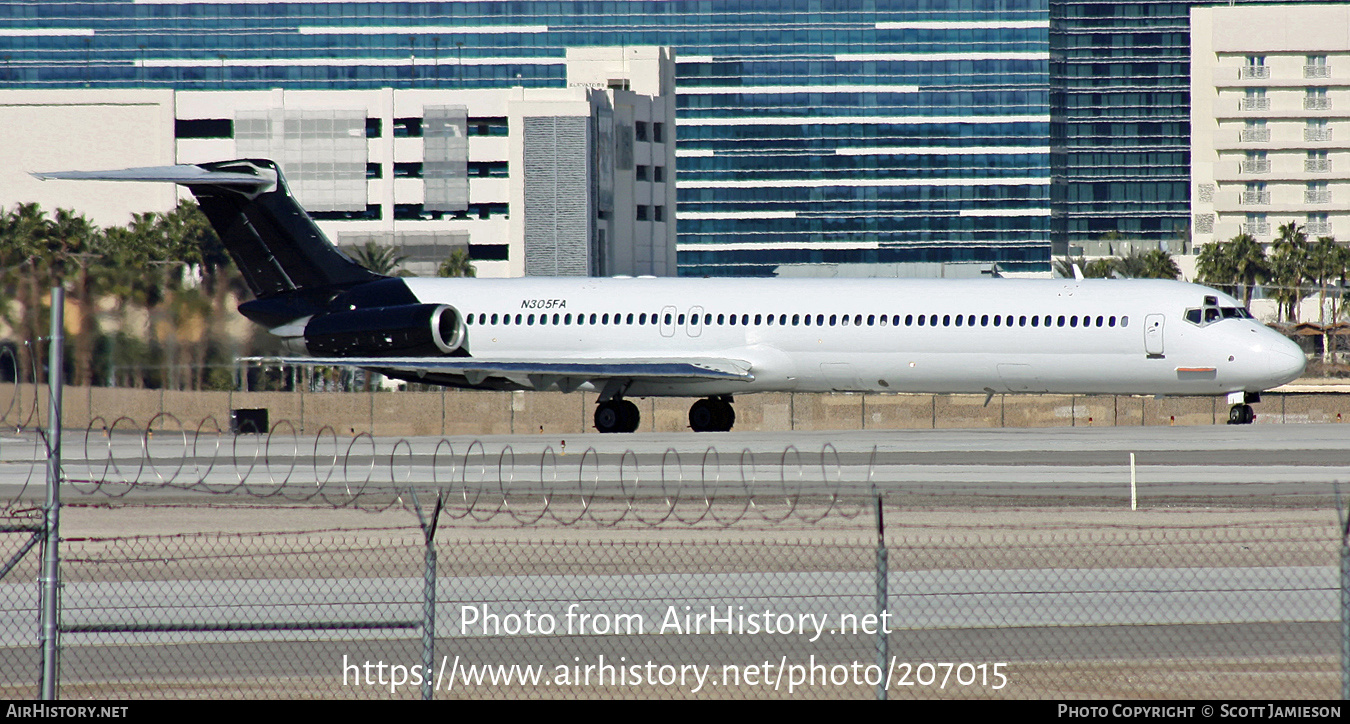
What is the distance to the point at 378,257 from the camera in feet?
326

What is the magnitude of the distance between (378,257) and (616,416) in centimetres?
6284

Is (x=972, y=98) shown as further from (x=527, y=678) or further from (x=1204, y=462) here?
(x=527, y=678)

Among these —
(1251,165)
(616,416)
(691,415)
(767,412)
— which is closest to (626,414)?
(616,416)

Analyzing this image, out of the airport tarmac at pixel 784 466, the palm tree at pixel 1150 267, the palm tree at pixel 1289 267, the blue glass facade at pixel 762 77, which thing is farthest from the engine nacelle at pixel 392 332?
the blue glass facade at pixel 762 77

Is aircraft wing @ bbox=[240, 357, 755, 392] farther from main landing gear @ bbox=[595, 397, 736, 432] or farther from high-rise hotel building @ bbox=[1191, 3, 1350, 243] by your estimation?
high-rise hotel building @ bbox=[1191, 3, 1350, 243]

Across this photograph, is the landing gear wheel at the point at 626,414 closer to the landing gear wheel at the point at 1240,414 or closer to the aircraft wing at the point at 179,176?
the aircraft wing at the point at 179,176

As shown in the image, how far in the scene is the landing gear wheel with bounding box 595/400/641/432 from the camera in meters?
38.9

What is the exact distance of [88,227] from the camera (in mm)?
100062

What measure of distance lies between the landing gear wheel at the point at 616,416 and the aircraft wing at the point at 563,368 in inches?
34.3

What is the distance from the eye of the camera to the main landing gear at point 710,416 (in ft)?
132

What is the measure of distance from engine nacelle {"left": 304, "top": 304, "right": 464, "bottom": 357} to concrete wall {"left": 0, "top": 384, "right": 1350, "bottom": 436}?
6.84 metres

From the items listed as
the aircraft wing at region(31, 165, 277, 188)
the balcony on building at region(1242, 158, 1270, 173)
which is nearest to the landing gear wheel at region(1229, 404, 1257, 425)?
the aircraft wing at region(31, 165, 277, 188)

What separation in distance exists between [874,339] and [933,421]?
39.5ft

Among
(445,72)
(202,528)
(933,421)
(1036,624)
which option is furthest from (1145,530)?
(445,72)
